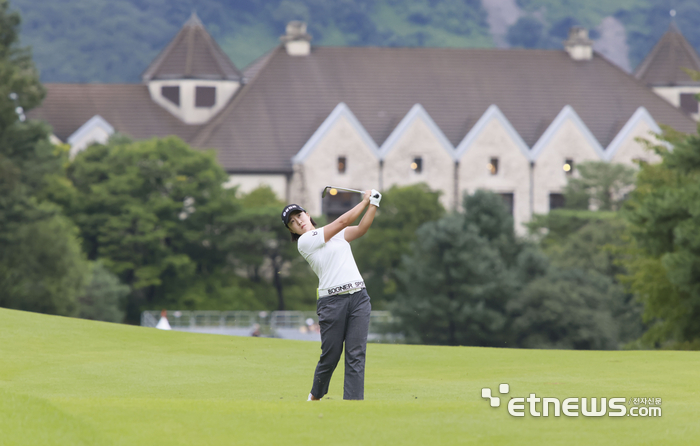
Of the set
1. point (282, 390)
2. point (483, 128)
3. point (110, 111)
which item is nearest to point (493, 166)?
point (483, 128)

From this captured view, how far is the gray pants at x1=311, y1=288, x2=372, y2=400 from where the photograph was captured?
1139 cm

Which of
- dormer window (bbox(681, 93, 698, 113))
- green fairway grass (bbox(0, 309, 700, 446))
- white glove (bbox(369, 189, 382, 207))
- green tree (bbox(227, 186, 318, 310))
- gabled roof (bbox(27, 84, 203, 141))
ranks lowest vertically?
green fairway grass (bbox(0, 309, 700, 446))

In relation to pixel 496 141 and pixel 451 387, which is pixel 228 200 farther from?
pixel 451 387

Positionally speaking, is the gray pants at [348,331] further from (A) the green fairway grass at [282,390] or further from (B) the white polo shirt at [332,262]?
(A) the green fairway grass at [282,390]

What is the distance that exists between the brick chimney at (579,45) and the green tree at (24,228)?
59.5 metres

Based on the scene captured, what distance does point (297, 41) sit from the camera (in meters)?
99.9

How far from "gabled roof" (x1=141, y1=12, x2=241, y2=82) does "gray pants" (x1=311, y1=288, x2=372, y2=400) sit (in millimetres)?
88917

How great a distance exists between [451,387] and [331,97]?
8369 cm

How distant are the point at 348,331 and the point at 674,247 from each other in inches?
935

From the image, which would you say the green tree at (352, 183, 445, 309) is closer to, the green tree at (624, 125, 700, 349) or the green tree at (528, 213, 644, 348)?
the green tree at (528, 213, 644, 348)

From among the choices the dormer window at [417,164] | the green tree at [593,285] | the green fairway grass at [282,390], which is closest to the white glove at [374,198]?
the green fairway grass at [282,390]

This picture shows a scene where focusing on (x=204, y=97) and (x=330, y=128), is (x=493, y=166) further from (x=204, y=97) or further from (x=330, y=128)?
(x=204, y=97)

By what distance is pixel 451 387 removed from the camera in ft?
45.5

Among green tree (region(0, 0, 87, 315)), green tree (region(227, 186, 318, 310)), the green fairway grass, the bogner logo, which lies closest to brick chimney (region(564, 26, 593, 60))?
green tree (region(227, 186, 318, 310))
